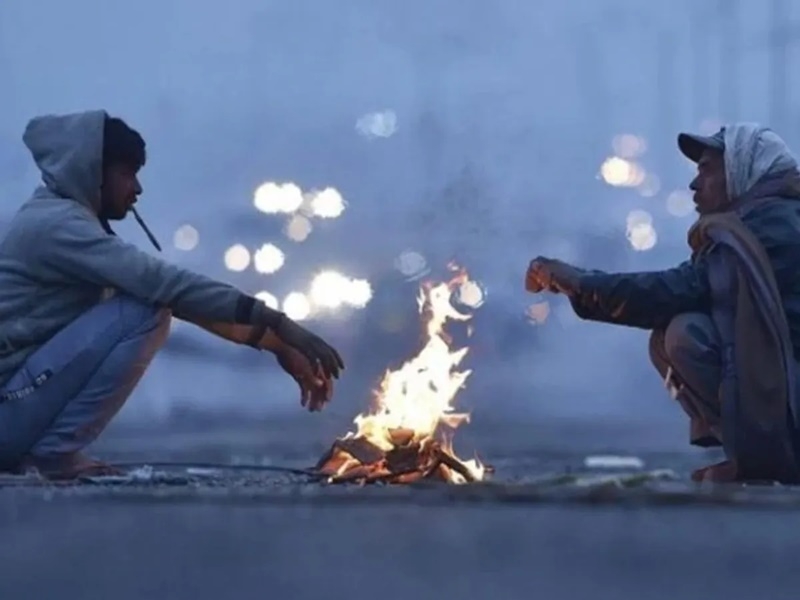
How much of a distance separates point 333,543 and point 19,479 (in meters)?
1.33

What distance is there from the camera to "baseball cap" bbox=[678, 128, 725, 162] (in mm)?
4438

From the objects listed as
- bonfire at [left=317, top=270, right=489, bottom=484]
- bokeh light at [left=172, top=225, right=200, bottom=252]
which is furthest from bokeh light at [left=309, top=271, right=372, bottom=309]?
bonfire at [left=317, top=270, right=489, bottom=484]

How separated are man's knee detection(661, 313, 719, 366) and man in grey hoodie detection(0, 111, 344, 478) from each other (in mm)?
804

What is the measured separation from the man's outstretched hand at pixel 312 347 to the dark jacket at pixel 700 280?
66 centimetres

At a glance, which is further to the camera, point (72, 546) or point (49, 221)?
point (49, 221)

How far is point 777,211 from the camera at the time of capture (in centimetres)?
427

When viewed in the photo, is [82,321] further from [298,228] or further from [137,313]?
[298,228]

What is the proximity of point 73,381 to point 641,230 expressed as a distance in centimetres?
264

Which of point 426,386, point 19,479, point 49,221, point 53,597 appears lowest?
point 53,597

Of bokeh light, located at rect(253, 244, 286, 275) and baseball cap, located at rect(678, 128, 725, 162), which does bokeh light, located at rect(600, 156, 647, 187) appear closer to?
bokeh light, located at rect(253, 244, 286, 275)

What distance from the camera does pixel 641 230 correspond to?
6.17m

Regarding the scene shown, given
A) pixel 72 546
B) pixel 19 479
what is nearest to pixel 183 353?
pixel 19 479

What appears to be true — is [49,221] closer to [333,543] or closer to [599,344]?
[333,543]

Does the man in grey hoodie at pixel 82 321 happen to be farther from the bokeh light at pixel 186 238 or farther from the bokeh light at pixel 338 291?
the bokeh light at pixel 338 291
